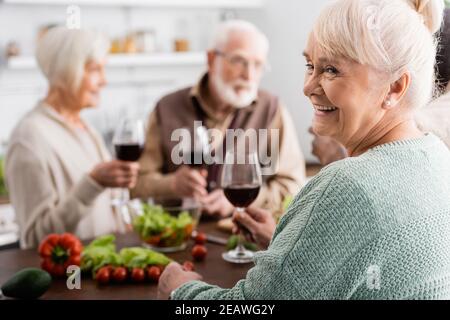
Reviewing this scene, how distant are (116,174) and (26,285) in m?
0.60

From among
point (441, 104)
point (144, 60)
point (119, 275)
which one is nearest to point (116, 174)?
point (119, 275)

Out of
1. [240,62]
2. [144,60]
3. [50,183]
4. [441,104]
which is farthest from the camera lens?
[144,60]

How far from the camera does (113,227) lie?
218cm

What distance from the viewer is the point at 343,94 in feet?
2.74

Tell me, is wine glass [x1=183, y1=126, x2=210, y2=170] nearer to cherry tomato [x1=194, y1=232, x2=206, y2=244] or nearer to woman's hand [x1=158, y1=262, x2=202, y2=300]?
cherry tomato [x1=194, y1=232, x2=206, y2=244]

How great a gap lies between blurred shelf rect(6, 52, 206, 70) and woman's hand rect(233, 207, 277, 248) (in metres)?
2.37

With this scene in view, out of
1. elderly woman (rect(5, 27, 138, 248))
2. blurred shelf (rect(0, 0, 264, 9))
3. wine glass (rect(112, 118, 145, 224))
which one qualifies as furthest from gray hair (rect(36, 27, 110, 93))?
blurred shelf (rect(0, 0, 264, 9))

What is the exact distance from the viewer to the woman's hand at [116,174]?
167 centimetres

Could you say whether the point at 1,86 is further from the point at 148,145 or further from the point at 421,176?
the point at 421,176

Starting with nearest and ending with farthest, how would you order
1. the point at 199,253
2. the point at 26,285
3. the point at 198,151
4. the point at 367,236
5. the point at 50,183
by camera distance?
the point at 367,236
the point at 26,285
the point at 199,253
the point at 198,151
the point at 50,183

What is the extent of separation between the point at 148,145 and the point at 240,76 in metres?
0.47

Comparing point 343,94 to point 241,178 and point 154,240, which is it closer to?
point 241,178
